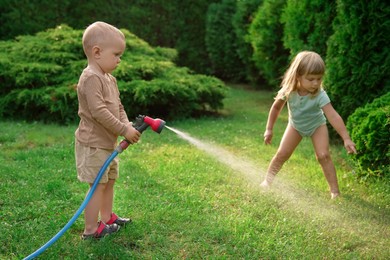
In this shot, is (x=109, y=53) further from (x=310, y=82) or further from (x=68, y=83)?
(x=68, y=83)

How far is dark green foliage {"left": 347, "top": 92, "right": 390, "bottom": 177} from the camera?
16.4ft

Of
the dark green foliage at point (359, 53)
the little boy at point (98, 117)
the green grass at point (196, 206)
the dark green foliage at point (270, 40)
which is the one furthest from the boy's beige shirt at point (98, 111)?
the dark green foliage at point (270, 40)

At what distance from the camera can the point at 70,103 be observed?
26.8 feet

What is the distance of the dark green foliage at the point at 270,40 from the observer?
1027cm

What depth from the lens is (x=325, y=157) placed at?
494 cm

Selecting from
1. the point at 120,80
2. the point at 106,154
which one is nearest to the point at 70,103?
the point at 120,80

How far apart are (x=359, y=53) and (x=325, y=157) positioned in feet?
6.31

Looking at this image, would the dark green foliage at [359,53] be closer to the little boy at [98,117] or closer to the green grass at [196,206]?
the green grass at [196,206]

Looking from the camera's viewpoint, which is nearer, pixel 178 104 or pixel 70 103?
pixel 70 103

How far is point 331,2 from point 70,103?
4.09m

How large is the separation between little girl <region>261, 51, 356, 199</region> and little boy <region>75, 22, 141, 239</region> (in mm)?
1741

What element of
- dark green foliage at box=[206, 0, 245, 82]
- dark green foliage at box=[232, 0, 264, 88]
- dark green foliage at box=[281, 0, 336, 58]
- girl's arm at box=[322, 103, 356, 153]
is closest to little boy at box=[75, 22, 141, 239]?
girl's arm at box=[322, 103, 356, 153]

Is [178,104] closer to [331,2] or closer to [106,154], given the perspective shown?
[331,2]

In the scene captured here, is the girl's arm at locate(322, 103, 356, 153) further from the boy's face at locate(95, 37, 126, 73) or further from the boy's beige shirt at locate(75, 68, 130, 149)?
the boy's face at locate(95, 37, 126, 73)
